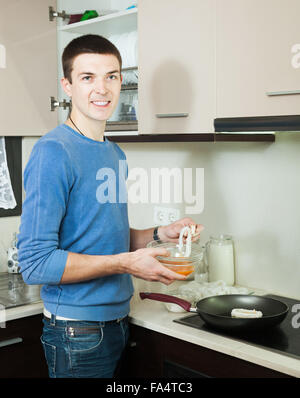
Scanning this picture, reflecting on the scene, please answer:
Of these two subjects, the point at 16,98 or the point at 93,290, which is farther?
the point at 16,98

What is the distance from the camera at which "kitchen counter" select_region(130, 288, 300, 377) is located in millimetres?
1455

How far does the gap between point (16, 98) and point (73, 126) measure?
770 mm

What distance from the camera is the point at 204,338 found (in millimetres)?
1620

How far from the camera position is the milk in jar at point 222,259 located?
7.17 feet

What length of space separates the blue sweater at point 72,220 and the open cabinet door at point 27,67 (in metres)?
0.78

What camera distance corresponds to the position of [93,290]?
1637 mm

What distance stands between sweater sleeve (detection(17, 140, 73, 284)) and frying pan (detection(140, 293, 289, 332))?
0.48 m

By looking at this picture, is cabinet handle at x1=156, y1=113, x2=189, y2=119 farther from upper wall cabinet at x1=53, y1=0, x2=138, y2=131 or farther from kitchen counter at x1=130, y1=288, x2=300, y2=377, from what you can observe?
kitchen counter at x1=130, y1=288, x2=300, y2=377

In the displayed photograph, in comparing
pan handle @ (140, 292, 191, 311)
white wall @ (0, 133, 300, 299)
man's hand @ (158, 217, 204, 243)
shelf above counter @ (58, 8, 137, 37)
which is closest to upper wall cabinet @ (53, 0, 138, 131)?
shelf above counter @ (58, 8, 137, 37)

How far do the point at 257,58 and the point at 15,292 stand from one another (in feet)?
4.23

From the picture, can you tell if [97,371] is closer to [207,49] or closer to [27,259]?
[27,259]

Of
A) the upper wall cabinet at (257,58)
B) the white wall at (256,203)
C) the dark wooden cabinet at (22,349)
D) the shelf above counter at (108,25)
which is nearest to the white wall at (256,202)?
the white wall at (256,203)

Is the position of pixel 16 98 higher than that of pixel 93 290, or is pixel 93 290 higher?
pixel 16 98

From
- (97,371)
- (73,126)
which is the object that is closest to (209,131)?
(73,126)
